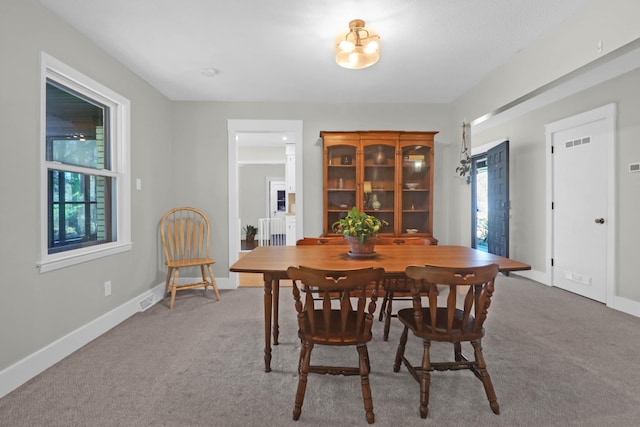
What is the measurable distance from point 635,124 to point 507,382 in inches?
121

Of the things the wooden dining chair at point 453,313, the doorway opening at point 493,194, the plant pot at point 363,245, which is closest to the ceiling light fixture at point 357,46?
the plant pot at point 363,245

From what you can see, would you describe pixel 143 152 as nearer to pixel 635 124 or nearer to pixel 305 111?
pixel 305 111

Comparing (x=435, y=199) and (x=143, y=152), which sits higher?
(x=143, y=152)

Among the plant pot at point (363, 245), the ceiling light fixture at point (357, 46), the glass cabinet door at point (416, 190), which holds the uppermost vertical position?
the ceiling light fixture at point (357, 46)

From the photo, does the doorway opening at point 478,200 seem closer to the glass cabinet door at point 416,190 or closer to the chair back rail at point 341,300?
the glass cabinet door at point 416,190

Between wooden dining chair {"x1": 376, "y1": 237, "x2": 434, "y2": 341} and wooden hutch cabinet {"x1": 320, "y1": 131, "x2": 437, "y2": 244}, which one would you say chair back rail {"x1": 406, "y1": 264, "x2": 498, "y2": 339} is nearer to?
wooden dining chair {"x1": 376, "y1": 237, "x2": 434, "y2": 341}

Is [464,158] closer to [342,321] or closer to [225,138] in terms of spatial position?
[225,138]

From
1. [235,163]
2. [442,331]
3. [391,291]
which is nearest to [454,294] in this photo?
[442,331]

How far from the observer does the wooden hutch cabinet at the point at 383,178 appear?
160 inches

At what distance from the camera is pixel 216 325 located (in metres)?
2.93

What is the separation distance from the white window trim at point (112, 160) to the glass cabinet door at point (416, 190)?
10.4 ft

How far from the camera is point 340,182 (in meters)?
4.20

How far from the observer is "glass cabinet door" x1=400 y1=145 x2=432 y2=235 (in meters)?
4.13

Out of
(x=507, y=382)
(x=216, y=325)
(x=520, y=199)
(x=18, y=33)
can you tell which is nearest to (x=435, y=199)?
(x=520, y=199)
